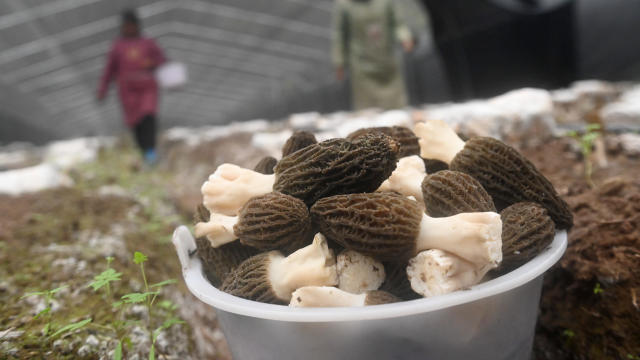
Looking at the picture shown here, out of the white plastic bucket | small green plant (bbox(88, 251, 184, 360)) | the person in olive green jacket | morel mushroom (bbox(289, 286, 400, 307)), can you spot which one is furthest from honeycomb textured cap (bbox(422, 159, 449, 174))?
the person in olive green jacket

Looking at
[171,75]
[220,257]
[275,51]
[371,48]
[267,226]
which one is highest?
[267,226]

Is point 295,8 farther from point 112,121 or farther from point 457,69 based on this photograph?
point 112,121

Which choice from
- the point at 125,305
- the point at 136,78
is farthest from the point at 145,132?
the point at 125,305

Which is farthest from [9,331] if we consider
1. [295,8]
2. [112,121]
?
[112,121]

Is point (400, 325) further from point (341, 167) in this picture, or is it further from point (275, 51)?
point (275, 51)

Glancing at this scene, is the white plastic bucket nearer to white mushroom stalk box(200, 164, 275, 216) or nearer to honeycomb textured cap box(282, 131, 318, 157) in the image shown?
white mushroom stalk box(200, 164, 275, 216)

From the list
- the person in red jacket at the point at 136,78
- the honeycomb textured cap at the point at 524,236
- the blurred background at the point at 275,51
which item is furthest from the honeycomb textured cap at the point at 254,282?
the blurred background at the point at 275,51

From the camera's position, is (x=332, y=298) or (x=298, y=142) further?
(x=298, y=142)
